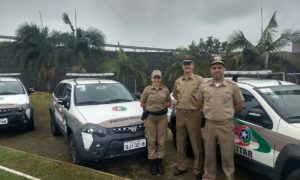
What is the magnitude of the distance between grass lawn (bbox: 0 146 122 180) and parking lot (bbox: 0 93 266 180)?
0.51 metres

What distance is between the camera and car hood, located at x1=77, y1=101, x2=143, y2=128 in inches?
220

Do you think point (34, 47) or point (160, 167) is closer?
point (160, 167)

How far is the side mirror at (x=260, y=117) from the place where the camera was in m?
4.28

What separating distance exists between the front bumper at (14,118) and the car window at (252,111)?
5.94 metres

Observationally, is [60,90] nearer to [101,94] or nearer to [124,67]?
[101,94]

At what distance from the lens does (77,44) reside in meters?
16.3

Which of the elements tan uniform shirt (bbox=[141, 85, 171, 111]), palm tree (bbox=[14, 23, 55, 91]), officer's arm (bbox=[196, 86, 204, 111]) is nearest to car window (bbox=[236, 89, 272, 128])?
officer's arm (bbox=[196, 86, 204, 111])

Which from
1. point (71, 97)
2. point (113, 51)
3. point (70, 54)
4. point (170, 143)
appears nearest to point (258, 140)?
point (170, 143)

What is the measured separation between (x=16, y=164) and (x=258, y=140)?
4.27m

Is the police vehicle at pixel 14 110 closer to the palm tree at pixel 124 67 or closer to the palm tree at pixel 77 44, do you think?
the palm tree at pixel 77 44

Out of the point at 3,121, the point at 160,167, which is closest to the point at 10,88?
the point at 3,121

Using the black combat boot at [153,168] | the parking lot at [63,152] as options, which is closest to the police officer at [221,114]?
the parking lot at [63,152]

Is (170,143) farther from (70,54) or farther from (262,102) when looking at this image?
(70,54)

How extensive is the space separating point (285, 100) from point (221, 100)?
0.92 metres
